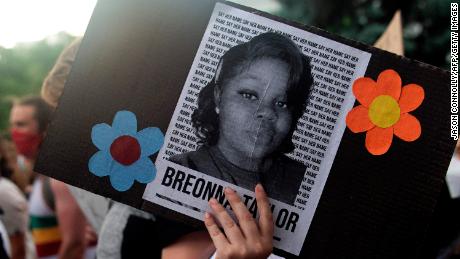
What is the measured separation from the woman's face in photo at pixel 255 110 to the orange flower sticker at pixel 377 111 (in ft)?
0.52

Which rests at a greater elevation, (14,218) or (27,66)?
(27,66)

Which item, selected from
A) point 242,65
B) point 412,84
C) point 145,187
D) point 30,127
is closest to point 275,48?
point 242,65

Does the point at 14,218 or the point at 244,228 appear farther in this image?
the point at 14,218

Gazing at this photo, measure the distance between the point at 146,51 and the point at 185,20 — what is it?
11 cm

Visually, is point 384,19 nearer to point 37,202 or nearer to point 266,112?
point 37,202

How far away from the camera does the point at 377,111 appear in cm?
130

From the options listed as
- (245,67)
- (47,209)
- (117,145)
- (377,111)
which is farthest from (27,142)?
(377,111)

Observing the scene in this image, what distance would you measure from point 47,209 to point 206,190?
1.88m

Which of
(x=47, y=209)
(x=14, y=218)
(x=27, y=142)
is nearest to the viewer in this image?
(x=47, y=209)

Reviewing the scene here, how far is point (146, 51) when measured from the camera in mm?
1296

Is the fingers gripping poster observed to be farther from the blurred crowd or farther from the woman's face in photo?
the blurred crowd

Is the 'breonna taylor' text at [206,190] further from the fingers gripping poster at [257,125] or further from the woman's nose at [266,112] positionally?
the woman's nose at [266,112]

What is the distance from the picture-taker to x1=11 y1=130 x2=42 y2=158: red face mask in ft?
11.3

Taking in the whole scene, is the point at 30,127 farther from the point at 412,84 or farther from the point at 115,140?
the point at 412,84
